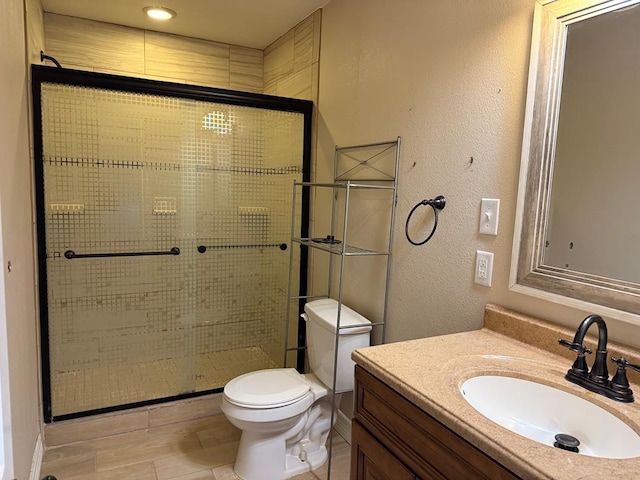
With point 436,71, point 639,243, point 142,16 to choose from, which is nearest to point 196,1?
point 142,16

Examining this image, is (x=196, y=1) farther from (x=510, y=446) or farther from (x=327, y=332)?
(x=510, y=446)

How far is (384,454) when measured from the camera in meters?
1.22

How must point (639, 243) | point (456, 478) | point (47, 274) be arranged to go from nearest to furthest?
1. point (456, 478)
2. point (639, 243)
3. point (47, 274)

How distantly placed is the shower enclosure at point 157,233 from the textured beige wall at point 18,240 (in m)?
0.22

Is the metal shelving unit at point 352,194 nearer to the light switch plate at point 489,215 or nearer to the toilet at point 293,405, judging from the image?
the toilet at point 293,405

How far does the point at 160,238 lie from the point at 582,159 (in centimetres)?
213

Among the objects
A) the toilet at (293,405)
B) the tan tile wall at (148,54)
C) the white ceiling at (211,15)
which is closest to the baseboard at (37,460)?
the toilet at (293,405)

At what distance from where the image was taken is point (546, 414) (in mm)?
1161

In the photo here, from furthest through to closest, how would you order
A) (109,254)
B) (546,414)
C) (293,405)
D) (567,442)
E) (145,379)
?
(145,379) → (109,254) → (293,405) → (546,414) → (567,442)

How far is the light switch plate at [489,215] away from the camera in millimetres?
1534

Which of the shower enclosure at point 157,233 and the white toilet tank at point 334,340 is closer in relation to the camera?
the white toilet tank at point 334,340

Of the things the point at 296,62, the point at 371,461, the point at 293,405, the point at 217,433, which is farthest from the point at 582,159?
the point at 217,433

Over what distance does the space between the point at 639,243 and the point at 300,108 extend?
6.60 feet

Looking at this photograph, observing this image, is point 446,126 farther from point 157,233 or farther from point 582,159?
point 157,233
